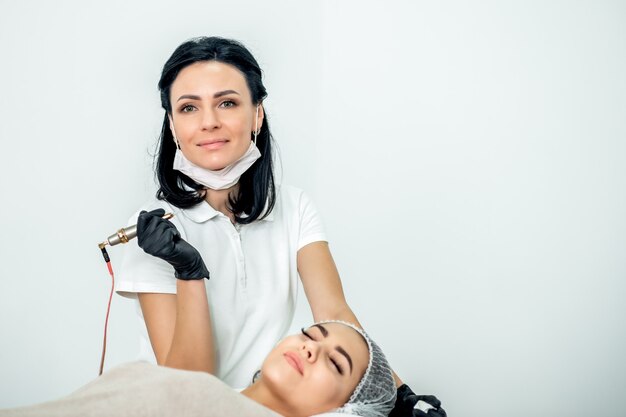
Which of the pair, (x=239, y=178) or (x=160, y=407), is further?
(x=239, y=178)

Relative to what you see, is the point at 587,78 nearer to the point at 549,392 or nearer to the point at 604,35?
the point at 604,35

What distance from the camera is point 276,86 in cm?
296

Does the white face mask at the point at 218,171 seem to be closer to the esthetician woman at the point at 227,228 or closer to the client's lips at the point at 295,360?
the esthetician woman at the point at 227,228

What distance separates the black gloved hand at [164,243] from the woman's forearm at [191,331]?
60 mm

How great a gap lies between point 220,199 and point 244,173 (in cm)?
13

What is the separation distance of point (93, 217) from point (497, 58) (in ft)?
5.90

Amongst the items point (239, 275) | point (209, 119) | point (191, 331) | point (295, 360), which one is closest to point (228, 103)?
point (209, 119)

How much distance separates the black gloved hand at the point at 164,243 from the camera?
1756mm

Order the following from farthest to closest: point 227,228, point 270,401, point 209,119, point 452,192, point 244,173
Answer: point 452,192 < point 244,173 < point 227,228 < point 209,119 < point 270,401

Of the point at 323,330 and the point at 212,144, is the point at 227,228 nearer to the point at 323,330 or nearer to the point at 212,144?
the point at 212,144

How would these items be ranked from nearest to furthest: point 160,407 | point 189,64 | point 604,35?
1. point 160,407
2. point 189,64
3. point 604,35

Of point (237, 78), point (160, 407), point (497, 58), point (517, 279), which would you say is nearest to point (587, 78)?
point (497, 58)

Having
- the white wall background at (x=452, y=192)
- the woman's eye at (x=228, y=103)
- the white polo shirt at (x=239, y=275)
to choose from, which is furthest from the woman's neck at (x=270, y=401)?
the white wall background at (x=452, y=192)

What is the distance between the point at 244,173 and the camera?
7.36 ft
